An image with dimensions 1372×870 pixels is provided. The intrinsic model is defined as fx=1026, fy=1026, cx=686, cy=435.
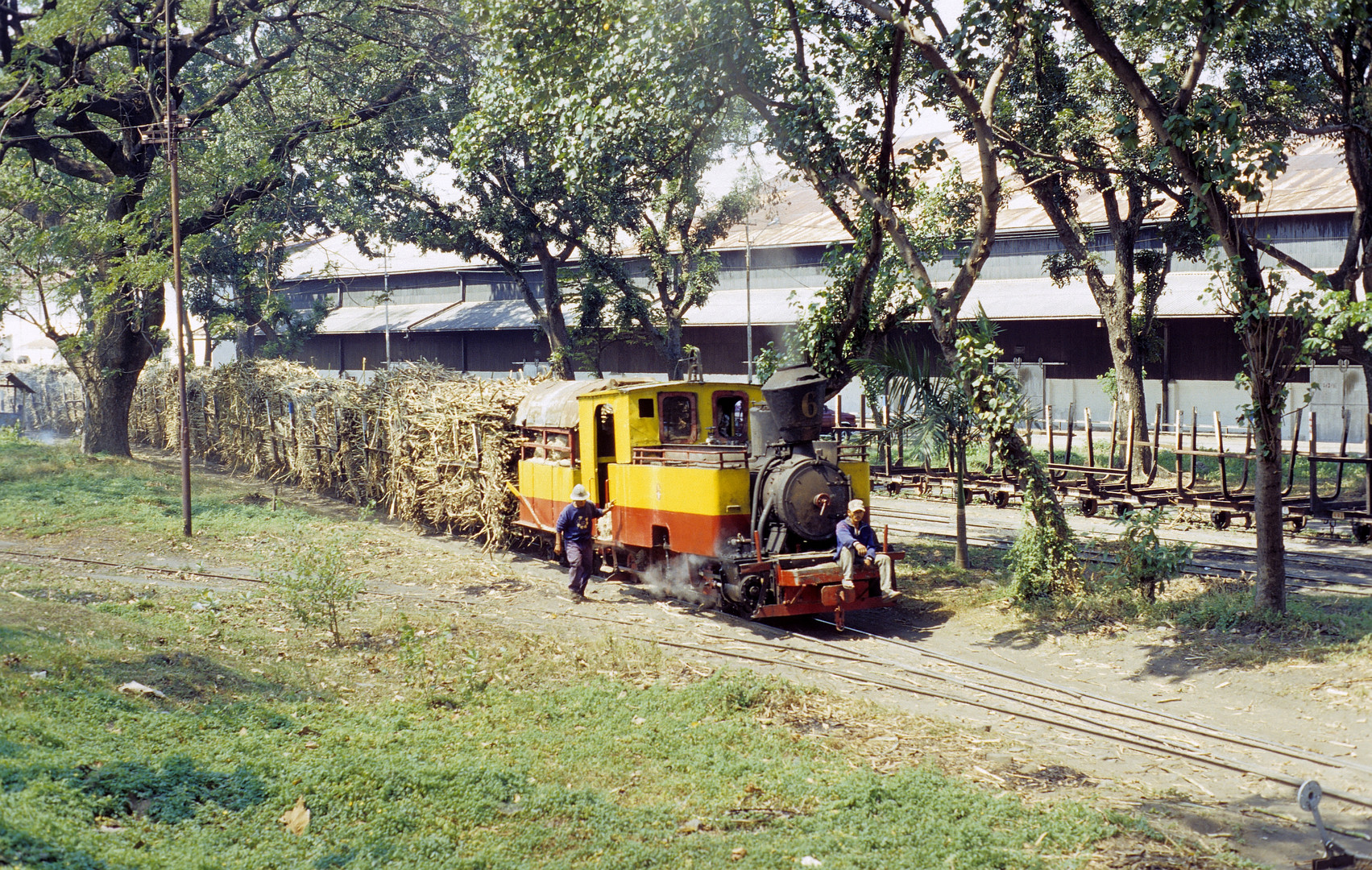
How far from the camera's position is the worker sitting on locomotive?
41.4ft

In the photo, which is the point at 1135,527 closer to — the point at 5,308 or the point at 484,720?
the point at 484,720

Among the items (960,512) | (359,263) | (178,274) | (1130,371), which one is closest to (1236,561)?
(960,512)

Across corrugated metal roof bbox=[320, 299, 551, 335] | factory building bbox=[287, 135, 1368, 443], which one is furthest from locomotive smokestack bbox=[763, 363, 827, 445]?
corrugated metal roof bbox=[320, 299, 551, 335]

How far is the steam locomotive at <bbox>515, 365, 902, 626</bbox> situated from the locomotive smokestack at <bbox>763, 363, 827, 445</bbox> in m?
0.02

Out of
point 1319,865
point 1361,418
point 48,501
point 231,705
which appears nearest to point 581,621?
point 231,705

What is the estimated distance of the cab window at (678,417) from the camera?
601 inches

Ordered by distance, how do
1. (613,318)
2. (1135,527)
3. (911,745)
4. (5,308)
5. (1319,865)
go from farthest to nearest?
(613,318) < (5,308) < (1135,527) < (911,745) < (1319,865)

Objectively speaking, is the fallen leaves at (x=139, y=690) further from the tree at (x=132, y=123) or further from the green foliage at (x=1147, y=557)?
the tree at (x=132, y=123)

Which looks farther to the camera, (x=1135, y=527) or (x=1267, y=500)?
(x=1135, y=527)

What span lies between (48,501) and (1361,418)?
33.9 meters

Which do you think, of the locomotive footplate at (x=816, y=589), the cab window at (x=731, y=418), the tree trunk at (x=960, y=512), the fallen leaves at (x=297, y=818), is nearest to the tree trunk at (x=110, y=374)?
the cab window at (x=731, y=418)

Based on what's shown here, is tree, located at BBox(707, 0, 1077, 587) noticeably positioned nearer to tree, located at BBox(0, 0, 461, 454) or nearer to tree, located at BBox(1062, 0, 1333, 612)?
tree, located at BBox(1062, 0, 1333, 612)

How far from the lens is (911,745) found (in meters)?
8.88

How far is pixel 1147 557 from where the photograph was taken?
12836 mm
